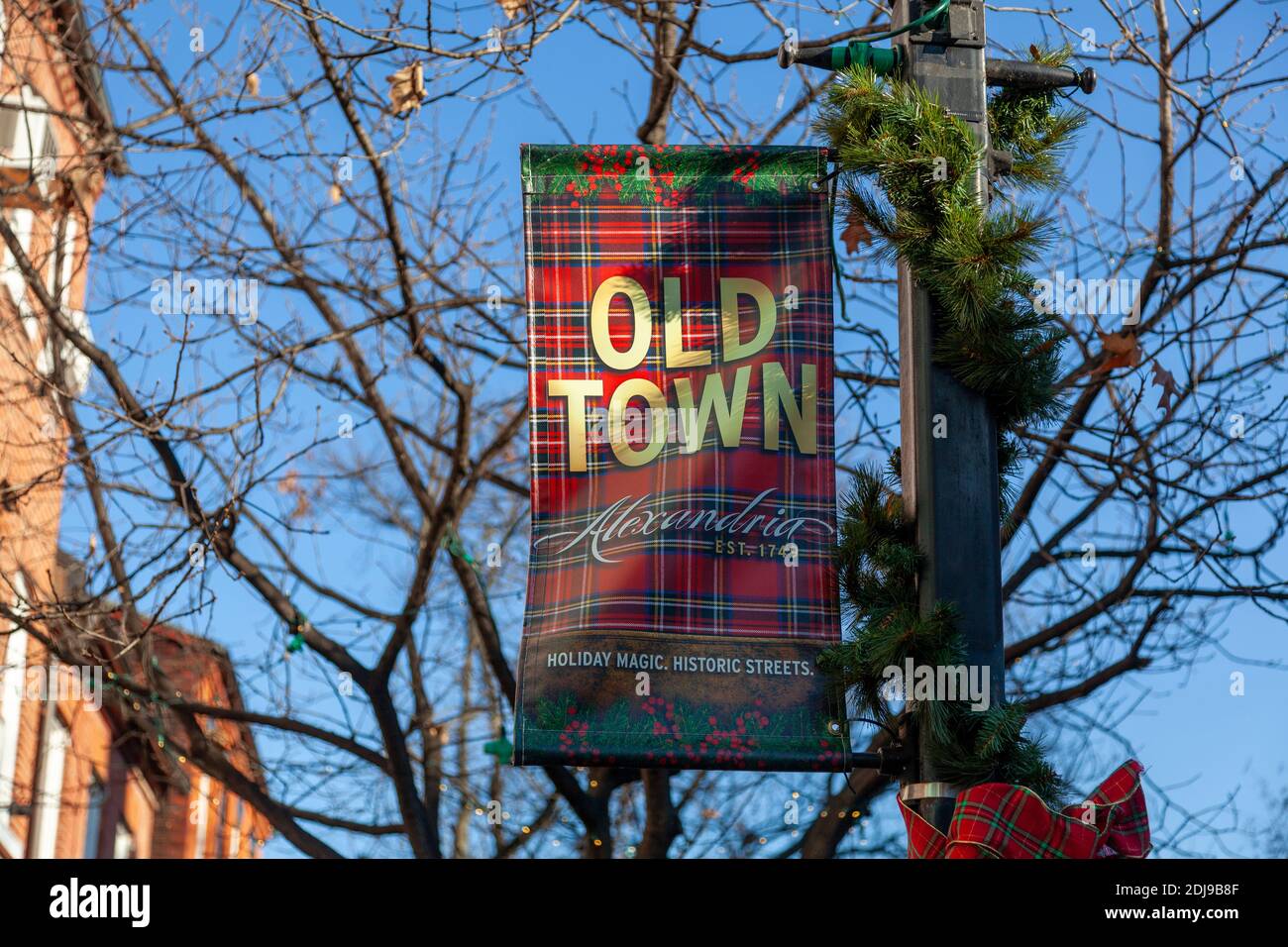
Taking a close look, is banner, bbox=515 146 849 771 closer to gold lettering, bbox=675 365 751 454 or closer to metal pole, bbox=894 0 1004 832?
gold lettering, bbox=675 365 751 454

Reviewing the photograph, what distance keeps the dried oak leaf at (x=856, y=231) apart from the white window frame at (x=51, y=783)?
32.5ft

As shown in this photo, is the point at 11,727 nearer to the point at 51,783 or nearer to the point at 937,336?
the point at 51,783

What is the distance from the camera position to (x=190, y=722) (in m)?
9.71

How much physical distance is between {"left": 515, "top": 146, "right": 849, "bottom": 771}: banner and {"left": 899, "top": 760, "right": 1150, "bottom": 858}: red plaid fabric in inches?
21.0

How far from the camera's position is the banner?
4.60 meters

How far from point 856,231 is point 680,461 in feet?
3.02

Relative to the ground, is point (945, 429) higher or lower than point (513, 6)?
lower

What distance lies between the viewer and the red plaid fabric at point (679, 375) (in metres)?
4.73

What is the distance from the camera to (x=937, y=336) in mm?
4520

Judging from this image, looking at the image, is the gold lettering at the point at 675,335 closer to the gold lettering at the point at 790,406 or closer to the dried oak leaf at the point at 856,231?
the gold lettering at the point at 790,406

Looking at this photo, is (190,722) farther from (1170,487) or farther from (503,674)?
(1170,487)

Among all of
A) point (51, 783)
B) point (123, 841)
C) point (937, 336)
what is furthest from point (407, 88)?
point (123, 841)

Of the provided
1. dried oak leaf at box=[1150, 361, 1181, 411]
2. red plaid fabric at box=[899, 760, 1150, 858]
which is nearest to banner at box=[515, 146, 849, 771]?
red plaid fabric at box=[899, 760, 1150, 858]

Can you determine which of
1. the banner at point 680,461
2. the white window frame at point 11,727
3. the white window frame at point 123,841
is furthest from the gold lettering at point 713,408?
the white window frame at point 123,841
